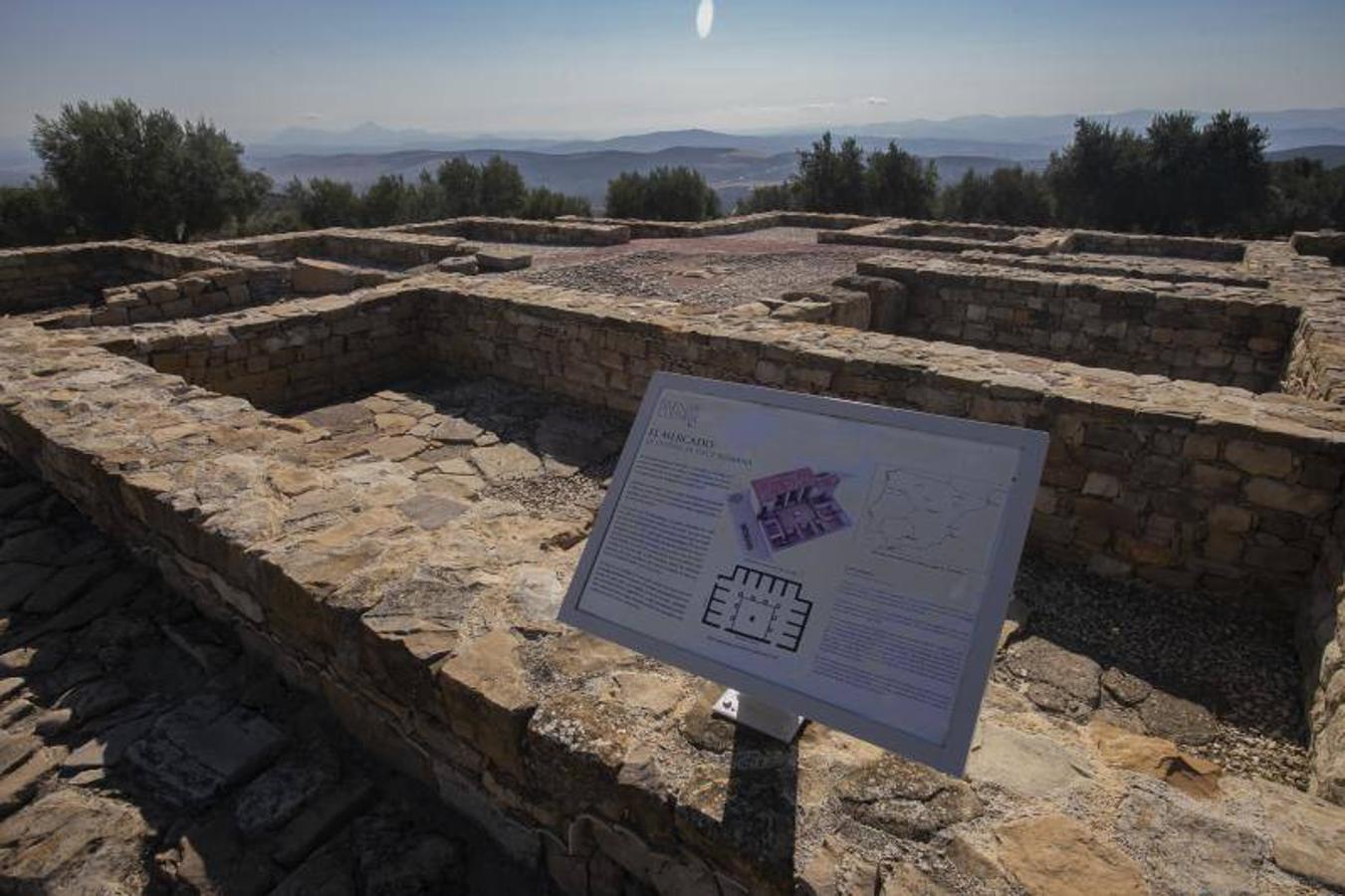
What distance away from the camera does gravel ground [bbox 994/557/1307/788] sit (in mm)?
3375

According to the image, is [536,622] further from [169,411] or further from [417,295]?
[417,295]

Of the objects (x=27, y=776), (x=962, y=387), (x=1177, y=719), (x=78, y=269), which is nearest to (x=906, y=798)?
(x=1177, y=719)

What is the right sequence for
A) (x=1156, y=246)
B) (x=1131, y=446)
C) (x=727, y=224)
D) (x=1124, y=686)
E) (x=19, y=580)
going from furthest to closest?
(x=727, y=224) → (x=1156, y=246) → (x=1131, y=446) → (x=19, y=580) → (x=1124, y=686)

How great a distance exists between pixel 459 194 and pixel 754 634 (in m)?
29.0

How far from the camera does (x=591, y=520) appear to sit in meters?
5.15

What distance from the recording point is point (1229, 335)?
773 centimetres

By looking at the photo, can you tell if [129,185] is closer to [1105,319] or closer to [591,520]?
[591,520]

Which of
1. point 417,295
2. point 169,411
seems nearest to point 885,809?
point 169,411

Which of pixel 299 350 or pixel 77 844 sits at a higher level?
pixel 299 350

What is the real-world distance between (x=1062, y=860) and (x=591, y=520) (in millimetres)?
3684

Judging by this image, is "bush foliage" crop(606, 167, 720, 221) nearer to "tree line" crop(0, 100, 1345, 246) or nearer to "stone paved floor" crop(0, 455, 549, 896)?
"tree line" crop(0, 100, 1345, 246)

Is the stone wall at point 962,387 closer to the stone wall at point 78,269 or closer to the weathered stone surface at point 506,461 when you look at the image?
the weathered stone surface at point 506,461

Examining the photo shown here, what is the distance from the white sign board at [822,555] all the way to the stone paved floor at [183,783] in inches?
45.6

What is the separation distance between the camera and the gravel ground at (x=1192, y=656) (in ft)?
11.1
